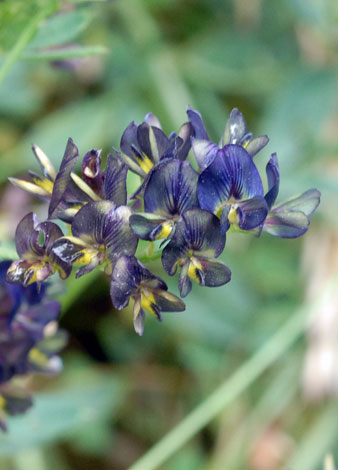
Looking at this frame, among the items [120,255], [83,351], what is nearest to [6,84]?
[83,351]

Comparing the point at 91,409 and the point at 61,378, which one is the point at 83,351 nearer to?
the point at 61,378

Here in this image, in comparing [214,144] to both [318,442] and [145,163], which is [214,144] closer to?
[145,163]

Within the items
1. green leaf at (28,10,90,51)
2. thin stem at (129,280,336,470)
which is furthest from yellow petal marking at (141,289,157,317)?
thin stem at (129,280,336,470)

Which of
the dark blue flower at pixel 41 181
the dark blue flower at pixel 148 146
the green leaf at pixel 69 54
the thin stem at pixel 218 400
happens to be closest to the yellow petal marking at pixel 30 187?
the dark blue flower at pixel 41 181

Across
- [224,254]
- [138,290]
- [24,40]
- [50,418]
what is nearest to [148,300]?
[138,290]

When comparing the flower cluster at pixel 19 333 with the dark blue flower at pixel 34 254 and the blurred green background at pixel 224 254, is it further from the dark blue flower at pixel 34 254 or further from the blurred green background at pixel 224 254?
the blurred green background at pixel 224 254

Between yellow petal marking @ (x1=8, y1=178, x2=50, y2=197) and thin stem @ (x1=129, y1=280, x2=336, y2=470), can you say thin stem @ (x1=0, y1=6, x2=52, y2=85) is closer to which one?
yellow petal marking @ (x1=8, y1=178, x2=50, y2=197)
